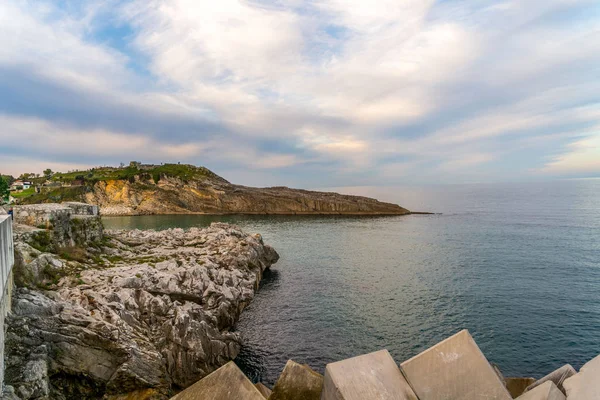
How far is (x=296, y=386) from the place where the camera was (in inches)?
385

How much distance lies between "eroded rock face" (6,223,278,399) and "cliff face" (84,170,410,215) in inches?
4437

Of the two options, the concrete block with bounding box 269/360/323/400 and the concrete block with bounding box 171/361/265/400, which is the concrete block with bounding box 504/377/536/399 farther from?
the concrete block with bounding box 171/361/265/400

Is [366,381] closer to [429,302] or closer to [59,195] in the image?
[429,302]

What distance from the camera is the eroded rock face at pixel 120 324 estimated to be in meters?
15.2

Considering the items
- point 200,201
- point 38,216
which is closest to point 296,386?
point 38,216

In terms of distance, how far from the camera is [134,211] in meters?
145

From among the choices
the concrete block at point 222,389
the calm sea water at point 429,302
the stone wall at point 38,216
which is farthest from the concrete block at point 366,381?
the stone wall at point 38,216

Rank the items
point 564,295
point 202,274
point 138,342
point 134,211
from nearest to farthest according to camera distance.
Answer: point 138,342
point 202,274
point 564,295
point 134,211

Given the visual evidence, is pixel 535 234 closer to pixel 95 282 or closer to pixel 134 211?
pixel 95 282

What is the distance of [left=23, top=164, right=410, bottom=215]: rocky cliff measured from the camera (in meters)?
145

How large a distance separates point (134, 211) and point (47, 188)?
4268 cm

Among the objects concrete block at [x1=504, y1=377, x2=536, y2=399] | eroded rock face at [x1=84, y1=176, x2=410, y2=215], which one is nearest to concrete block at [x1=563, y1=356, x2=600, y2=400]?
concrete block at [x1=504, y1=377, x2=536, y2=399]

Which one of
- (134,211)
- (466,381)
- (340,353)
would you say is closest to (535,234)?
(340,353)

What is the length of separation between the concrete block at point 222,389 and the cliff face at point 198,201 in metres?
136
